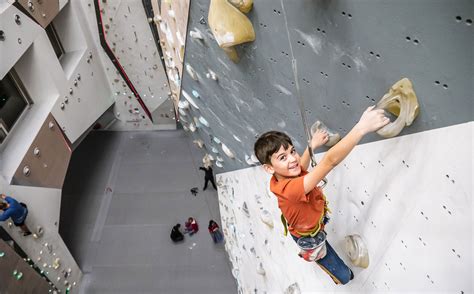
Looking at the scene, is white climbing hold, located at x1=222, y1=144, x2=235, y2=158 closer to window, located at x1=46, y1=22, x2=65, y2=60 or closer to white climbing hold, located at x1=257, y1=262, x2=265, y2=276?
white climbing hold, located at x1=257, y1=262, x2=265, y2=276

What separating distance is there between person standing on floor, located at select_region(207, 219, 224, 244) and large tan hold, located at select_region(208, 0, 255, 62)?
3.24m

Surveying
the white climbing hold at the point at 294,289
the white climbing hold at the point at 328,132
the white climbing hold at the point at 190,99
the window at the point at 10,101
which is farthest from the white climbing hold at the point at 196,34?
the window at the point at 10,101

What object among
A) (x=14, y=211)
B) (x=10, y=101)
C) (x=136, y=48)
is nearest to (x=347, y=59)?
(x=14, y=211)

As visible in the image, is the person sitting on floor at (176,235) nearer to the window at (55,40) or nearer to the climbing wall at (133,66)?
the climbing wall at (133,66)

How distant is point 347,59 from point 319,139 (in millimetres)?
312

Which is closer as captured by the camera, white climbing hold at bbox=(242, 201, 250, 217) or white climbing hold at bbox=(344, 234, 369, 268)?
white climbing hold at bbox=(344, 234, 369, 268)

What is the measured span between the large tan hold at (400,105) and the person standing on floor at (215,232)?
3.66m

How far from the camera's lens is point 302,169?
1365 mm

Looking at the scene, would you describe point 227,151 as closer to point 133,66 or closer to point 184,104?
point 184,104

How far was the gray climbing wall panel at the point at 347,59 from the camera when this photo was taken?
3.03 ft

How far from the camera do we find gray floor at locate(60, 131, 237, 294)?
4.42m

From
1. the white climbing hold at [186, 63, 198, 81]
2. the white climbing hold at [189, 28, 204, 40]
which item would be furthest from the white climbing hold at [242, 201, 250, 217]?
the white climbing hold at [189, 28, 204, 40]

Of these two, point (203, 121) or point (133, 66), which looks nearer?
point (203, 121)

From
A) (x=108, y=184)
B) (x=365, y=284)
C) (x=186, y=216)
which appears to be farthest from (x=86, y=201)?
(x=365, y=284)
